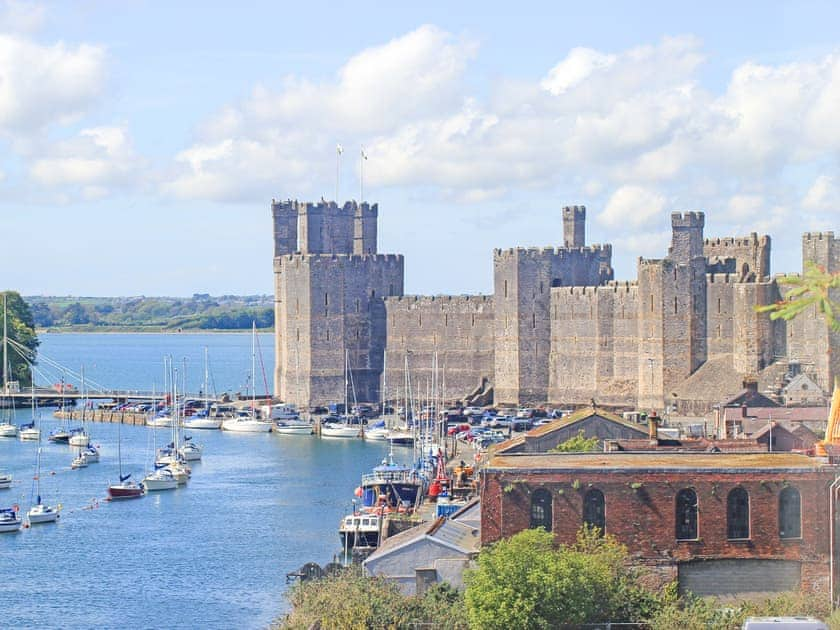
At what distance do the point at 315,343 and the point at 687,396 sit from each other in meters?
19.3

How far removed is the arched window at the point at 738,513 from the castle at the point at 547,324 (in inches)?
1485

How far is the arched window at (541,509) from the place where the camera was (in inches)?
1224

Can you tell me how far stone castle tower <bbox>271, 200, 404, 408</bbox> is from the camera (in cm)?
8312

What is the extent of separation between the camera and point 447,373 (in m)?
85.1

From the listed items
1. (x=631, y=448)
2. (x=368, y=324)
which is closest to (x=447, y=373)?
(x=368, y=324)

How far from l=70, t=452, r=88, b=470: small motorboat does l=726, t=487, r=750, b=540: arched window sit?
4263 cm

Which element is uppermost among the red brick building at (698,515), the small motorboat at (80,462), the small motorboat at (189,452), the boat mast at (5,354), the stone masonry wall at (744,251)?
the stone masonry wall at (744,251)

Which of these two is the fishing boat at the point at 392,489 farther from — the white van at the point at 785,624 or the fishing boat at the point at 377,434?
the white van at the point at 785,624

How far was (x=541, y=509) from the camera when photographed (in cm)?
3117

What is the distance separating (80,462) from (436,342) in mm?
21482

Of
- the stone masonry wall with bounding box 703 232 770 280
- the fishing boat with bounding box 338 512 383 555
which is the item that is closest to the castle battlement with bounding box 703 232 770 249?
the stone masonry wall with bounding box 703 232 770 280

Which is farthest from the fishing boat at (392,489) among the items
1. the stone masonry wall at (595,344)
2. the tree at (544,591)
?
A: the tree at (544,591)

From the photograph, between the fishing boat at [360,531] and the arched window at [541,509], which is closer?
the arched window at [541,509]

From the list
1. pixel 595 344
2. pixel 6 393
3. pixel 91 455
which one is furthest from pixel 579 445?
pixel 6 393
